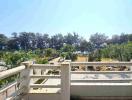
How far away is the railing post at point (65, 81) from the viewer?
363 centimetres

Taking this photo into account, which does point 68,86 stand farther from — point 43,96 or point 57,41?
point 57,41

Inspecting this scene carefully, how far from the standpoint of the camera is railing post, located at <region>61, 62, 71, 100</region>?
3.63m

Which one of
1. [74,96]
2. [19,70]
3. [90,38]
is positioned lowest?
[74,96]

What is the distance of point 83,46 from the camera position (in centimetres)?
5453

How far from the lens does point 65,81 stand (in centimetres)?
366

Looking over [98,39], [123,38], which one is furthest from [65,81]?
[98,39]

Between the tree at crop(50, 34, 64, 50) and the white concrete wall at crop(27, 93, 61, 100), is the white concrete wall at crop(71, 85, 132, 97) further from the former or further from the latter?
the tree at crop(50, 34, 64, 50)

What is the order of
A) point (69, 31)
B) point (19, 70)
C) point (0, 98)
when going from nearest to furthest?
point (0, 98) < point (19, 70) < point (69, 31)

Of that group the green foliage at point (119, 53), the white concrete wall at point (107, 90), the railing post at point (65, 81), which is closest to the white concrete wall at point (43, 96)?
the railing post at point (65, 81)

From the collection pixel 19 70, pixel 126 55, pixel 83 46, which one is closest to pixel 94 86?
pixel 19 70

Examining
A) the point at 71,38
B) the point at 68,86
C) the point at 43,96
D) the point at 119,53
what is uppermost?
the point at 71,38

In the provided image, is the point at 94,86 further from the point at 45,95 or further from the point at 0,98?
the point at 0,98

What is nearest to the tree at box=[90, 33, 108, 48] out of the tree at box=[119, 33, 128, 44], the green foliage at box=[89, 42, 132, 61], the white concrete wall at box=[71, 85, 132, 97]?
the tree at box=[119, 33, 128, 44]

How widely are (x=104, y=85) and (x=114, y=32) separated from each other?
62446mm
